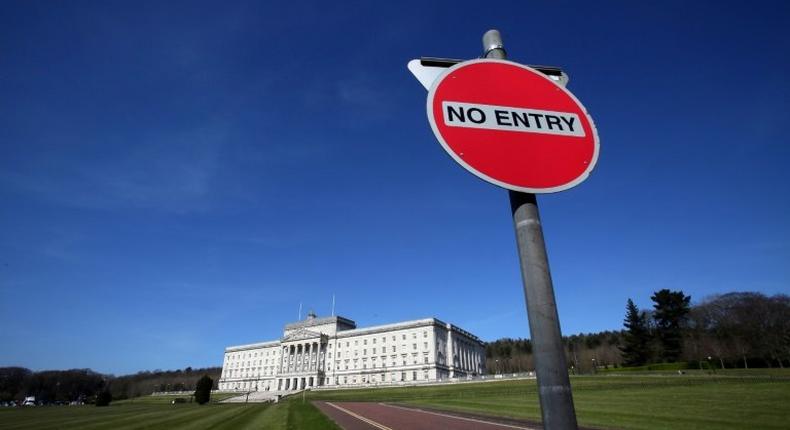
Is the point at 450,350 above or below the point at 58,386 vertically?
above

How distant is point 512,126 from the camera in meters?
2.56

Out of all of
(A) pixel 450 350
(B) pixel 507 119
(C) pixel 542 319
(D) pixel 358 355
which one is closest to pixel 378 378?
(D) pixel 358 355

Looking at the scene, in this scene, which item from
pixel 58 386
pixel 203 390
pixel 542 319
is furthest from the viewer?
pixel 58 386

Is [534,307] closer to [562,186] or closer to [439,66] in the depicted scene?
[562,186]

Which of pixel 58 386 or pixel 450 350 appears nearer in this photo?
pixel 450 350

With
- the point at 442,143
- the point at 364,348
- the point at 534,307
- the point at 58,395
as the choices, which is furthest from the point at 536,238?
the point at 58,395

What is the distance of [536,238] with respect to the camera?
2066 mm

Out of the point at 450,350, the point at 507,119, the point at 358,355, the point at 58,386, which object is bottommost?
the point at 58,386

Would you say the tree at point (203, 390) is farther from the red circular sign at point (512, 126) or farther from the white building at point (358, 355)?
the red circular sign at point (512, 126)

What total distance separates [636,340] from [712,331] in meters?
13.0

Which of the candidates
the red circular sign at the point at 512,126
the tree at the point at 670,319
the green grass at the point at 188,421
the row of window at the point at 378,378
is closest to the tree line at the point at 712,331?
the tree at the point at 670,319

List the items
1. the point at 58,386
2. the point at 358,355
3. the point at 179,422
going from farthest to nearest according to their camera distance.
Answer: the point at 58,386
the point at 358,355
the point at 179,422

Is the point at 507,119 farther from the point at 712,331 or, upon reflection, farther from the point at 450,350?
the point at 450,350

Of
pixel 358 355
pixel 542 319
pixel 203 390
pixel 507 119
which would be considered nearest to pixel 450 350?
pixel 358 355
